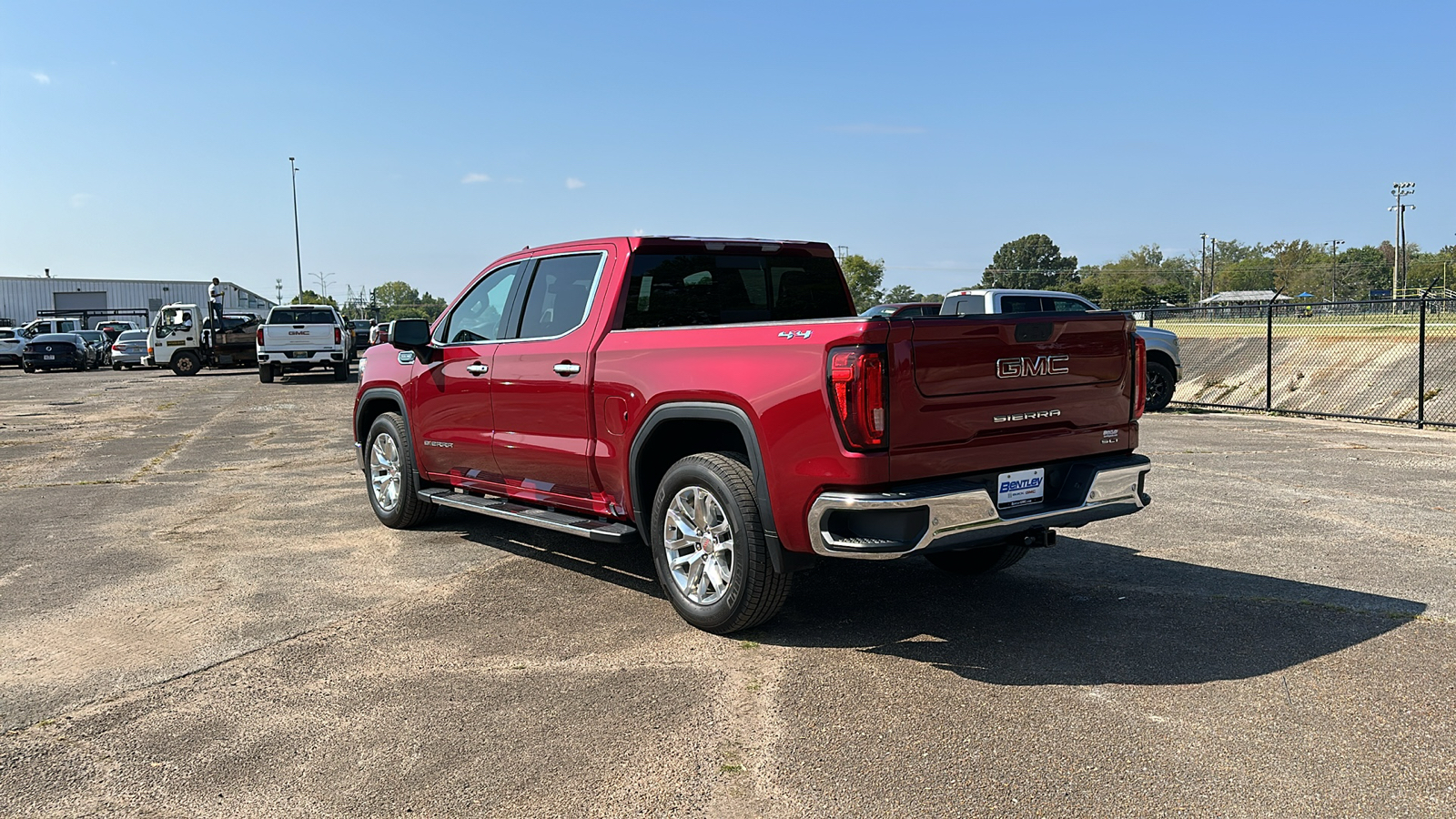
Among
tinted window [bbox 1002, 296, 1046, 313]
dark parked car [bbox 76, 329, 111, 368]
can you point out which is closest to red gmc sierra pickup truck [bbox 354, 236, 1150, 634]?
tinted window [bbox 1002, 296, 1046, 313]

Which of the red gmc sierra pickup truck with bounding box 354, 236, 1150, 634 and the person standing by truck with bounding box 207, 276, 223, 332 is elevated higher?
the person standing by truck with bounding box 207, 276, 223, 332

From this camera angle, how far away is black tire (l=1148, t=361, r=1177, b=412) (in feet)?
55.4

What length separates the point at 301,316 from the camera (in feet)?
94.9

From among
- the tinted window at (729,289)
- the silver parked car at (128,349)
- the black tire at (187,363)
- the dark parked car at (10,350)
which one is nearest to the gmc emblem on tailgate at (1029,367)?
the tinted window at (729,289)

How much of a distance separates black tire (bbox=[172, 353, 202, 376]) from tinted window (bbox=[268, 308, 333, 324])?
6.16 meters

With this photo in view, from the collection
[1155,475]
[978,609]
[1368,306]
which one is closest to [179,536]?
[978,609]

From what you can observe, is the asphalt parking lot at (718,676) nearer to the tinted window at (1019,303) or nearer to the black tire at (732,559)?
the black tire at (732,559)

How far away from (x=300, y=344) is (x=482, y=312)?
873 inches

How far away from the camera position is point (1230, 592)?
582 cm

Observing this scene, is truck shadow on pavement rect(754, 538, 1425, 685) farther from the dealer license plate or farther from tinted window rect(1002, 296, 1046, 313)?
tinted window rect(1002, 296, 1046, 313)

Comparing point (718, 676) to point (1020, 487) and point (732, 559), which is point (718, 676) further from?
point (1020, 487)

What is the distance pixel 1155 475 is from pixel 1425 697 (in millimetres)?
5944

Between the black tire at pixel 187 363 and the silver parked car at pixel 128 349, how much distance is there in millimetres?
5548

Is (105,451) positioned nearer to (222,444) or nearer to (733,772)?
(222,444)
